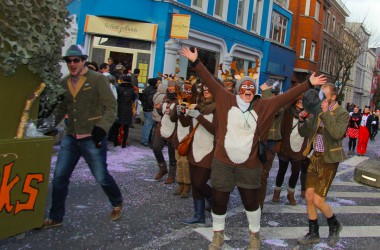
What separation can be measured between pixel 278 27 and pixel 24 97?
25247 millimetres

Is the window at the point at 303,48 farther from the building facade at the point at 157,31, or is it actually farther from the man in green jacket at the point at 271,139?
the man in green jacket at the point at 271,139

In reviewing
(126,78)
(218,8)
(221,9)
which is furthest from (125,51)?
(126,78)

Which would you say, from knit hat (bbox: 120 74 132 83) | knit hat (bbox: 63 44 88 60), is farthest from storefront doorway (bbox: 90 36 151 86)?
knit hat (bbox: 63 44 88 60)

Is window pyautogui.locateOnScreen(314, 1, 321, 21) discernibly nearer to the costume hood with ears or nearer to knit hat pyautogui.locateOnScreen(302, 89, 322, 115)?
the costume hood with ears

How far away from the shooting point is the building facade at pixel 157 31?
15.5 m

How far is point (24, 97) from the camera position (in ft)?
11.6

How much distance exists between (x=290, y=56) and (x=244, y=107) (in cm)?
2631

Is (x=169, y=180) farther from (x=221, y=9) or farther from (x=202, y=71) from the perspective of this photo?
(x=221, y=9)

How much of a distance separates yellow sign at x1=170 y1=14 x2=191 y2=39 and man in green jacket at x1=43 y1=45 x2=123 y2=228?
1144 cm

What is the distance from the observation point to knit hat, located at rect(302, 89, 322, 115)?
13.3 ft

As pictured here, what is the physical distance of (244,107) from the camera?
391cm

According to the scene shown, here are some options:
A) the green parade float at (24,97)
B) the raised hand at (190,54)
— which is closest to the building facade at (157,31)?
the raised hand at (190,54)

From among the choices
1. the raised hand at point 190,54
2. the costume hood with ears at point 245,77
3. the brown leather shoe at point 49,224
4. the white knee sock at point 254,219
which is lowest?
the brown leather shoe at point 49,224

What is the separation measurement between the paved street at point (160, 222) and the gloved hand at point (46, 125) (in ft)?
3.30
